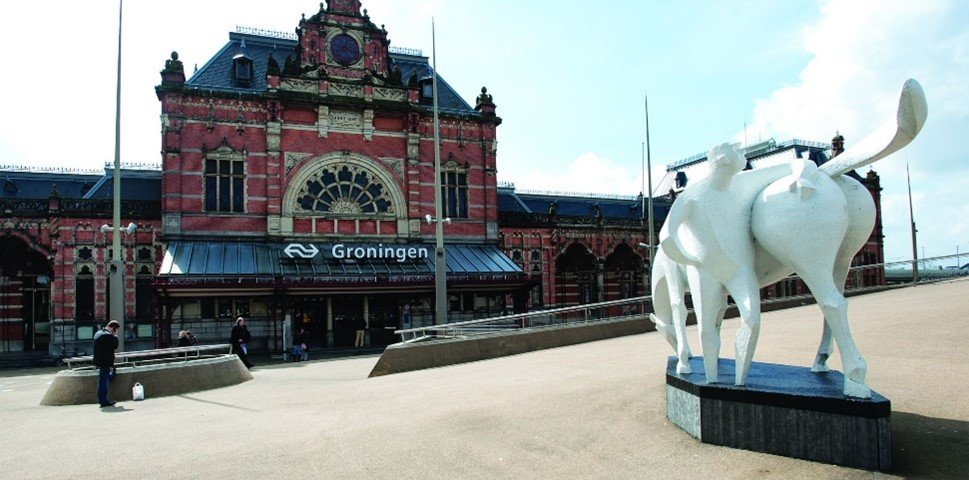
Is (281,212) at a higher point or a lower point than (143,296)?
higher

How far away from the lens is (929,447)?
596 cm

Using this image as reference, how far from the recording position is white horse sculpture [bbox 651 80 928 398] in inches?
240

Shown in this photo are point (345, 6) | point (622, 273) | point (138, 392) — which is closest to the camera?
point (138, 392)

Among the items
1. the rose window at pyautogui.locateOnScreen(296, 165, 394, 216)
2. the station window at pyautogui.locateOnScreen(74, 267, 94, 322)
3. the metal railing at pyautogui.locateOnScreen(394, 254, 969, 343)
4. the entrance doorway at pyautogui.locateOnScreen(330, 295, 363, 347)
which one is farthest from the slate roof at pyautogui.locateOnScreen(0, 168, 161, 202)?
the metal railing at pyautogui.locateOnScreen(394, 254, 969, 343)

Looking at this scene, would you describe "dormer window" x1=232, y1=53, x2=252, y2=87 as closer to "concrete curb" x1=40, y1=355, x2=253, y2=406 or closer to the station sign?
the station sign

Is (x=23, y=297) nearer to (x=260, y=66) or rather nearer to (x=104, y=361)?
(x=260, y=66)

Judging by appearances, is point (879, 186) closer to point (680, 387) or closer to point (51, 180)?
point (680, 387)

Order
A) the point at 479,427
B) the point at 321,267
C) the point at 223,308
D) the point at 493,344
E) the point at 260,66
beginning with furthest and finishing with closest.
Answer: the point at 260,66 < the point at 223,308 < the point at 321,267 < the point at 493,344 < the point at 479,427

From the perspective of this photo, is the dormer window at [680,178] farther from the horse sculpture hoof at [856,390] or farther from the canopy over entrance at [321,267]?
the horse sculpture hoof at [856,390]

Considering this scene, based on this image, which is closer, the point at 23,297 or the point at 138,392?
the point at 138,392

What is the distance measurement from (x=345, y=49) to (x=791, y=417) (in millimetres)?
30049

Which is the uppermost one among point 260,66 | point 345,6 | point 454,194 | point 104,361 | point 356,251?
point 345,6

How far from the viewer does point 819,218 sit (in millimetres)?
6258

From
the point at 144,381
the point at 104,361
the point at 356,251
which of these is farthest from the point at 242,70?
the point at 104,361
